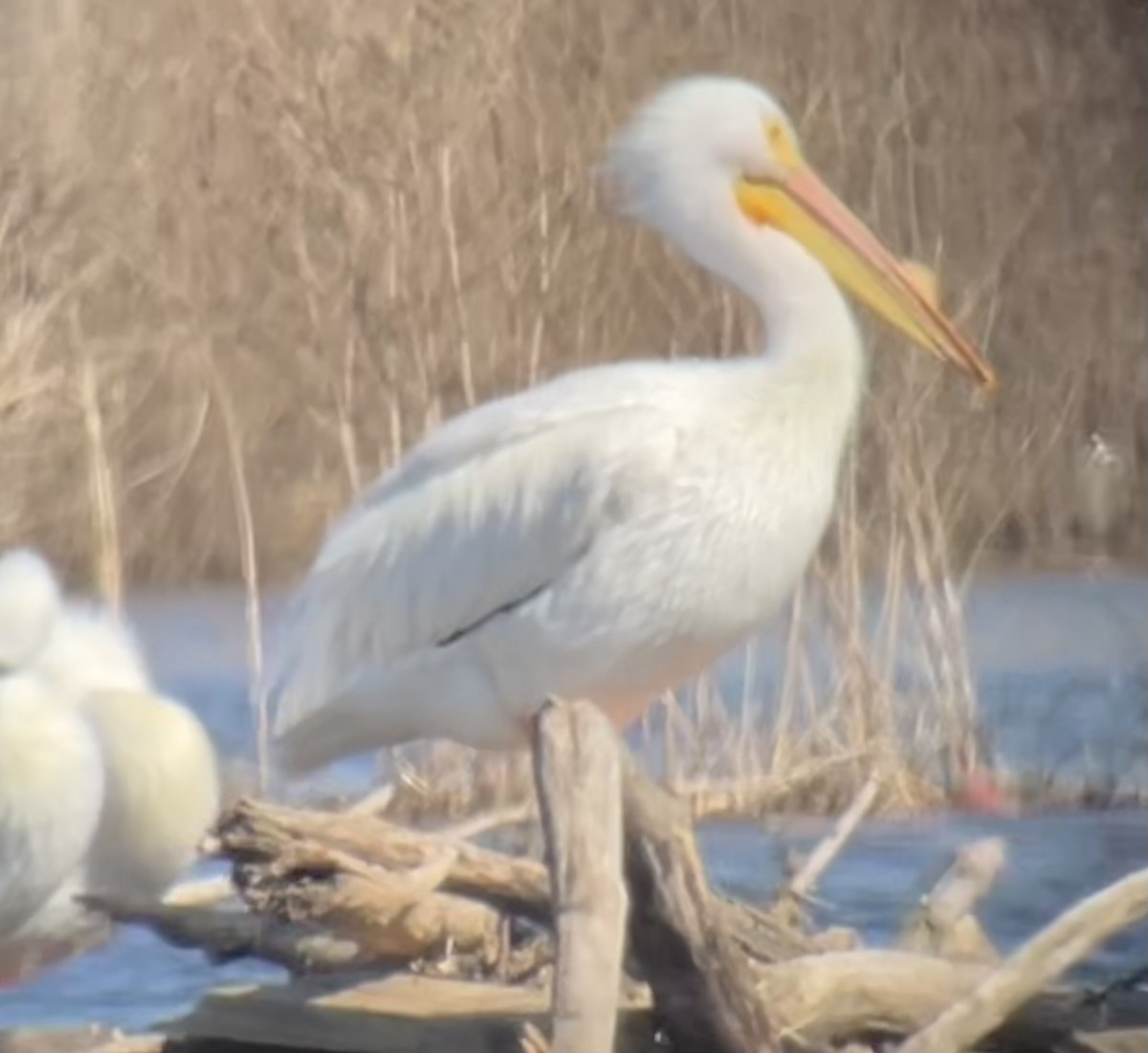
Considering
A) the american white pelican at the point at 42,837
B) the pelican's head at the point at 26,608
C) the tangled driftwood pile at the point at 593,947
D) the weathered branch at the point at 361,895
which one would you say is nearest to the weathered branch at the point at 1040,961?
the tangled driftwood pile at the point at 593,947

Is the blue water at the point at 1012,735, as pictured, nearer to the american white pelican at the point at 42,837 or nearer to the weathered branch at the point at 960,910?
the weathered branch at the point at 960,910

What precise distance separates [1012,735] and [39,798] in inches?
41.5

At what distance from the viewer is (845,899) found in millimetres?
3408

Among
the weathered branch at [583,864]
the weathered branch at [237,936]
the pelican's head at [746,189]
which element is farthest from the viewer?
the weathered branch at [237,936]

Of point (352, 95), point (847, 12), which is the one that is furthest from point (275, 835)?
point (847, 12)

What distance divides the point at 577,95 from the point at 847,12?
11.9 inches

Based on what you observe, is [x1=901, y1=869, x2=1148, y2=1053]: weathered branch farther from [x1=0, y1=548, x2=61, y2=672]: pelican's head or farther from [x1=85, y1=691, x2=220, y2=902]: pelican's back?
[x1=0, y1=548, x2=61, y2=672]: pelican's head

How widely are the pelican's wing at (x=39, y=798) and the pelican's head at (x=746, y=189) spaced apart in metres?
0.84

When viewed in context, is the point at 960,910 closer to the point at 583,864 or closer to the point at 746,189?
the point at 583,864

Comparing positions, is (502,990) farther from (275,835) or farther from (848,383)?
(848,383)

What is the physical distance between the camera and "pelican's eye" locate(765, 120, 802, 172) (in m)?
3.31

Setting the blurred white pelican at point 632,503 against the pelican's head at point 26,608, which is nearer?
the blurred white pelican at point 632,503

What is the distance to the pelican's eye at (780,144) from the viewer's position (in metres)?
3.31

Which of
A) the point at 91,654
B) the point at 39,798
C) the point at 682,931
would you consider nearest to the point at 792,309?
the point at 682,931
